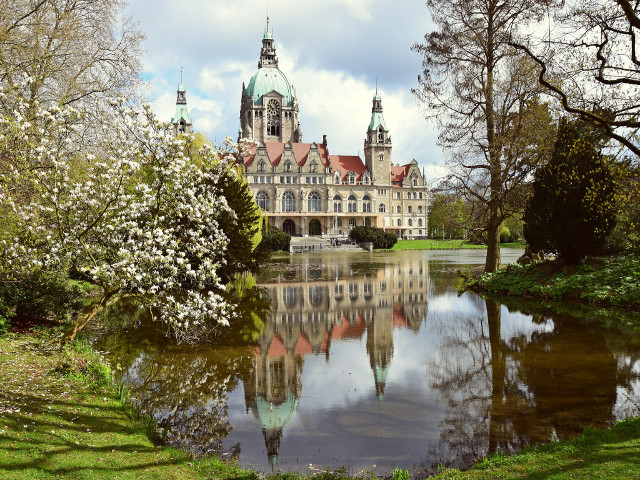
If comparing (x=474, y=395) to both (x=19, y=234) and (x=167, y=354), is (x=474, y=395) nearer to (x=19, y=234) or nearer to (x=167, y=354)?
(x=167, y=354)

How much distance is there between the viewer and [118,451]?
5160 millimetres

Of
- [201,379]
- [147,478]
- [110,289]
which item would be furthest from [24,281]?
[147,478]

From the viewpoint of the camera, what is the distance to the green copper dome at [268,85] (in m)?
85.8

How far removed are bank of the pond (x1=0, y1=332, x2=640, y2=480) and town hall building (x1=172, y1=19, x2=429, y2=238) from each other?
66362 millimetres

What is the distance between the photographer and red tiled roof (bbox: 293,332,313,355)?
407 inches

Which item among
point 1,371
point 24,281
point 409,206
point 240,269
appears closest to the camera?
point 1,371

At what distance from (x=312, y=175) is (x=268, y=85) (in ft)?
65.7

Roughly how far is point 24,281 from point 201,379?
5.68 m

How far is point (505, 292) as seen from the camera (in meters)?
18.4

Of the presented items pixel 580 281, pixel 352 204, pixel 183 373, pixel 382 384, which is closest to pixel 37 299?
pixel 183 373

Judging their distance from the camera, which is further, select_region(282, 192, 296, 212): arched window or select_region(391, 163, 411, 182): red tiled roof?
select_region(391, 163, 411, 182): red tiled roof

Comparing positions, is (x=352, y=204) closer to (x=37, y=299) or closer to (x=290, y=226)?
(x=290, y=226)

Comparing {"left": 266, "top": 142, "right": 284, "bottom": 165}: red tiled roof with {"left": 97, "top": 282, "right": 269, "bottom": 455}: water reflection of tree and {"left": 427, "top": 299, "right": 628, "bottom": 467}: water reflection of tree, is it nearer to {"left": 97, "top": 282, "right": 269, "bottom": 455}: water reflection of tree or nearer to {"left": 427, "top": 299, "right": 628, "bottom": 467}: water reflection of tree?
{"left": 97, "top": 282, "right": 269, "bottom": 455}: water reflection of tree

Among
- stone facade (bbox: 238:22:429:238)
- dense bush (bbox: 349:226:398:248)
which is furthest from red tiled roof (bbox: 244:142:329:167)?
dense bush (bbox: 349:226:398:248)
